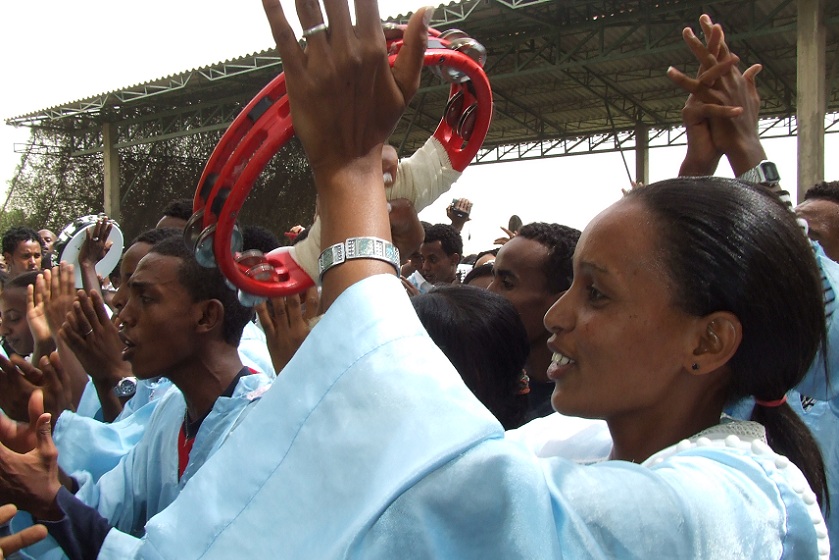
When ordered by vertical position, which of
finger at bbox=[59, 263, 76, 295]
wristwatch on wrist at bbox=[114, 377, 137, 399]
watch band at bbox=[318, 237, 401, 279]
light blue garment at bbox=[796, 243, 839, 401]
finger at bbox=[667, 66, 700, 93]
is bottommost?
wristwatch on wrist at bbox=[114, 377, 137, 399]

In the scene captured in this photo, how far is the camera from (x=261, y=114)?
1099 millimetres

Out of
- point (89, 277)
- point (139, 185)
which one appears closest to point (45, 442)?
point (89, 277)

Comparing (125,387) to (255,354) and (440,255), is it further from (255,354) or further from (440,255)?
(440,255)

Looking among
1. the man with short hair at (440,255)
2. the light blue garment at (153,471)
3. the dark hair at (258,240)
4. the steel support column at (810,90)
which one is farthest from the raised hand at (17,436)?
the steel support column at (810,90)

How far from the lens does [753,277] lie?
1.11m

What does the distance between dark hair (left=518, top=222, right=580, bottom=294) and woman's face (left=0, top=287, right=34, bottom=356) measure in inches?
120

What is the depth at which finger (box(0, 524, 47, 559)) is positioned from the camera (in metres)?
1.53

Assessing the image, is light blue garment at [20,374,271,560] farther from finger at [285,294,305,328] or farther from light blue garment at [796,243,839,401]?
light blue garment at [796,243,839,401]

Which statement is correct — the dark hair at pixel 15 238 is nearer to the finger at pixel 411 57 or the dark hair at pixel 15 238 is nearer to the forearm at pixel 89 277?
the forearm at pixel 89 277

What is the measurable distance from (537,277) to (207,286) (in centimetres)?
125

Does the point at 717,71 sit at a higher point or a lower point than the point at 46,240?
higher

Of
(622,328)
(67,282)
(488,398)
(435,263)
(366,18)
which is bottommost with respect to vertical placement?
(435,263)

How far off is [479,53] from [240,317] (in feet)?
5.13

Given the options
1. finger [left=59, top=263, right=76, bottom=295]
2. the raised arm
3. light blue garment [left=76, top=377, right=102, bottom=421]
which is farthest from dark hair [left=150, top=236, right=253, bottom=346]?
the raised arm
